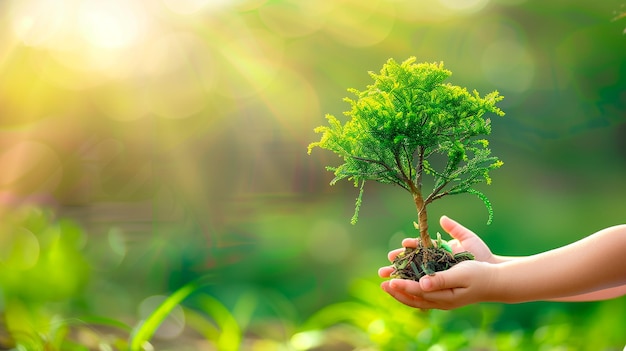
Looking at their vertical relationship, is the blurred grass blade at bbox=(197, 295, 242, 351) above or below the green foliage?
below

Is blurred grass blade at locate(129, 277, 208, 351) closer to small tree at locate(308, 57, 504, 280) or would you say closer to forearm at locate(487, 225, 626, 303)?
small tree at locate(308, 57, 504, 280)

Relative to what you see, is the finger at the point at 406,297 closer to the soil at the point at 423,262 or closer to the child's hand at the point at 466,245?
the soil at the point at 423,262

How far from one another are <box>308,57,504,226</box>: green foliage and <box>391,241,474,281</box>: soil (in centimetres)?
A: 13

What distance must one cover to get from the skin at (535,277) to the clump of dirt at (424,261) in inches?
1.9

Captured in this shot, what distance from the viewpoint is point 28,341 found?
7.66ft

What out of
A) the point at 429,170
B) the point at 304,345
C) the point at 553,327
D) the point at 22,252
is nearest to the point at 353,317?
the point at 304,345

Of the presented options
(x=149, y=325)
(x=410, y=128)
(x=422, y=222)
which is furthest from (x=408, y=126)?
(x=149, y=325)

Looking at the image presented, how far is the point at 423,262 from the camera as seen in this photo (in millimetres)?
1307

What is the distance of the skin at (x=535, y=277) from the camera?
1211mm

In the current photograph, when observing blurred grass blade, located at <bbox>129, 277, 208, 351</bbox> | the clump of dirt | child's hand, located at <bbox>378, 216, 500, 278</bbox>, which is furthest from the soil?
blurred grass blade, located at <bbox>129, 277, 208, 351</bbox>

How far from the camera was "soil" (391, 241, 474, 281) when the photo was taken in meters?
1.29

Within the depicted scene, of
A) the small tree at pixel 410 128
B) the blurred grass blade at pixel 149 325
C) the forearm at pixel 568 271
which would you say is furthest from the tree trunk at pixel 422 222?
the blurred grass blade at pixel 149 325

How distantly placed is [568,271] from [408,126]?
1.57 feet

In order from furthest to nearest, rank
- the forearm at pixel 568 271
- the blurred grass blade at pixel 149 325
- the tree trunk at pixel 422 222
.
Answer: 1. the blurred grass blade at pixel 149 325
2. the tree trunk at pixel 422 222
3. the forearm at pixel 568 271
